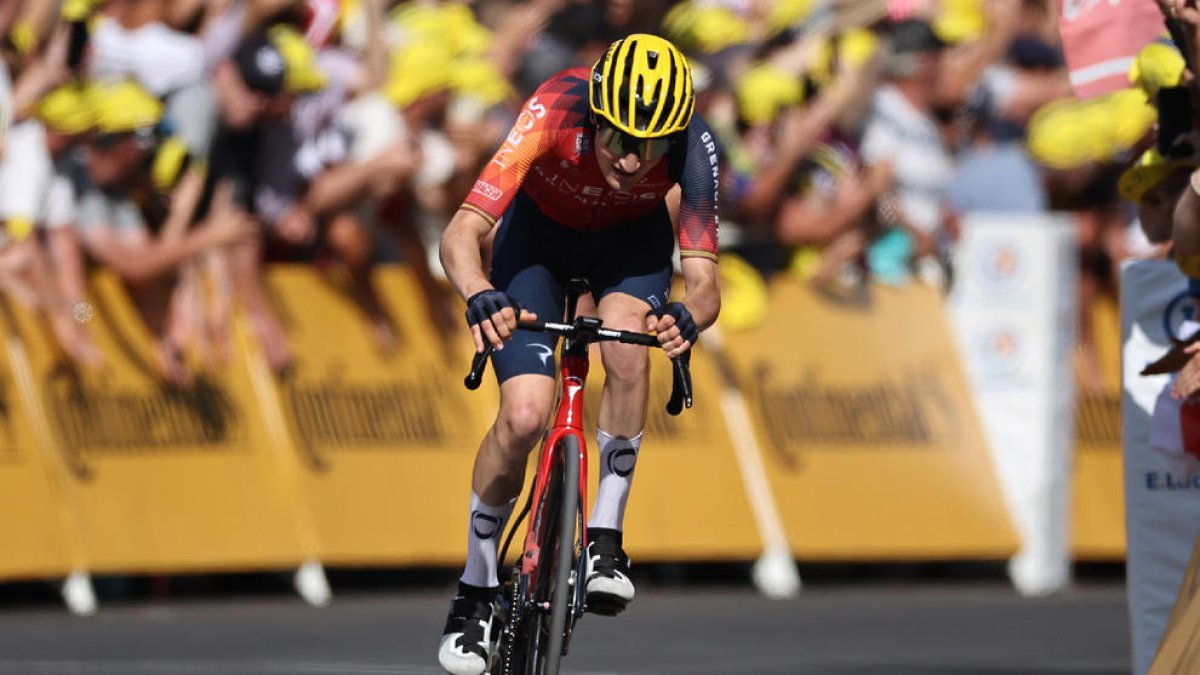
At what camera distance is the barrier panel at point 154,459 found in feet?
43.0

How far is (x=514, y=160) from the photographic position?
816 cm

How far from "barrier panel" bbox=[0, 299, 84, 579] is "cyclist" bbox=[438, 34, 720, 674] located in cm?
487

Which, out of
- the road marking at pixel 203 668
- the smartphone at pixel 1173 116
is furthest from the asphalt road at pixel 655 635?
the smartphone at pixel 1173 116

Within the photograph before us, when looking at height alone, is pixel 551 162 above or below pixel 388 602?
above

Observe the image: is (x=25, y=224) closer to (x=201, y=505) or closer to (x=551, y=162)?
(x=201, y=505)

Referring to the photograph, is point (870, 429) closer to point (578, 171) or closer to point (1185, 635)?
point (578, 171)

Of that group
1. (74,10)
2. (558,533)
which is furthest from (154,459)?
(558,533)

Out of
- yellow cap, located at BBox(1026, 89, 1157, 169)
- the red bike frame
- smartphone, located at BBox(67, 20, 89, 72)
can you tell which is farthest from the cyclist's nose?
yellow cap, located at BBox(1026, 89, 1157, 169)

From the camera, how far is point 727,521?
14945mm

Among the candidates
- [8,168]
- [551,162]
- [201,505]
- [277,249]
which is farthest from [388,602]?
[551,162]

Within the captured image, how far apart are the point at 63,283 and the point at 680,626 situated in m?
3.57

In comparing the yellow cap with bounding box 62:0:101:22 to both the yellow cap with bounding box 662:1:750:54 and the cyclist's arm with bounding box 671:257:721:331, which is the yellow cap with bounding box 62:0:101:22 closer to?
the yellow cap with bounding box 662:1:750:54

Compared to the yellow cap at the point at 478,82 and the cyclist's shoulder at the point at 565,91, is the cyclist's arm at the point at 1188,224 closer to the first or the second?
the cyclist's shoulder at the point at 565,91

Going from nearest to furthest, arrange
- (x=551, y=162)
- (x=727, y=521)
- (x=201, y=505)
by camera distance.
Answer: (x=551, y=162)
(x=201, y=505)
(x=727, y=521)
